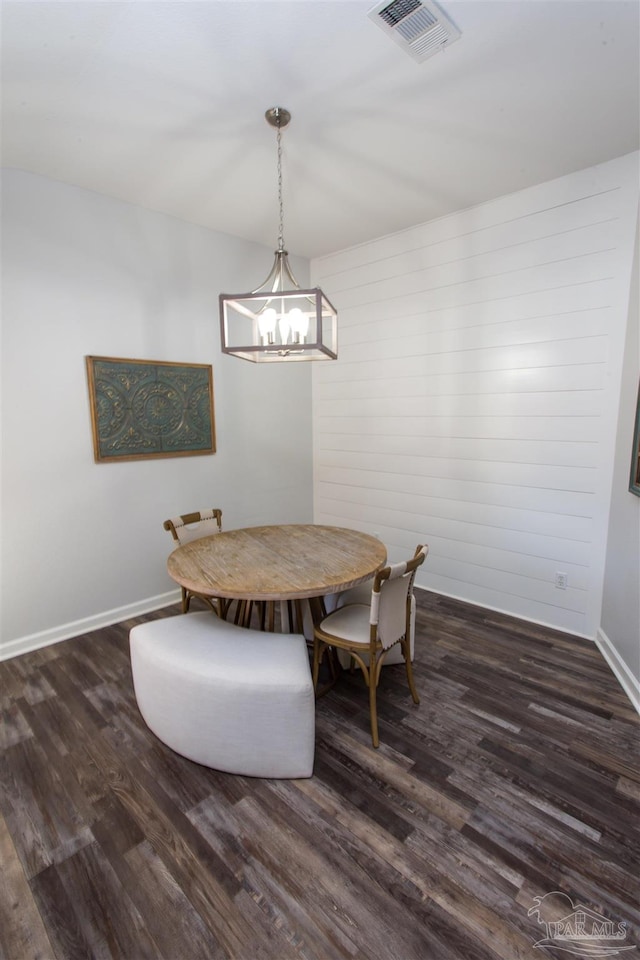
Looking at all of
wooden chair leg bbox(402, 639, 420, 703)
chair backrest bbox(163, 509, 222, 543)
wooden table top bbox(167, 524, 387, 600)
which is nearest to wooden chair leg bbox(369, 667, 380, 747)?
wooden chair leg bbox(402, 639, 420, 703)

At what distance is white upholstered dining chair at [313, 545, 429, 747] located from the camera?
1.94 meters

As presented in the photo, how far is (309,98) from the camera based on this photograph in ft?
6.75

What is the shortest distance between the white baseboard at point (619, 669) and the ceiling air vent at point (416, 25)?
318 centimetres

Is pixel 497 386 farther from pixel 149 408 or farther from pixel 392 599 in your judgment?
pixel 149 408

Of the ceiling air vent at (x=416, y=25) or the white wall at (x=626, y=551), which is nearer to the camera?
the ceiling air vent at (x=416, y=25)

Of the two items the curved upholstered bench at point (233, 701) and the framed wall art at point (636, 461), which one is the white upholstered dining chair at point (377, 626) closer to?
the curved upholstered bench at point (233, 701)

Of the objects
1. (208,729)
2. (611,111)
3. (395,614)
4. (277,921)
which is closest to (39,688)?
(208,729)

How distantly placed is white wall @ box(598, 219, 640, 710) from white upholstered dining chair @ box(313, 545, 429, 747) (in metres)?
1.25

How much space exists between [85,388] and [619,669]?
154 inches

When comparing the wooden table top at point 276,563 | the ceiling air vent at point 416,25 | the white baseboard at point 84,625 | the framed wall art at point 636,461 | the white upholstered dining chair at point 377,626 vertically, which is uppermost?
the ceiling air vent at point 416,25

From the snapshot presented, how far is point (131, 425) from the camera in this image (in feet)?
10.5

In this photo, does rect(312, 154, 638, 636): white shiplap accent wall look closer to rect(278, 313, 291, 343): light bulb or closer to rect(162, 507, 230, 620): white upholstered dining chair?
rect(162, 507, 230, 620): white upholstered dining chair

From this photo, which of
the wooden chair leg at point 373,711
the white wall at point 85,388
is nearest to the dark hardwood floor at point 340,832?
the wooden chair leg at point 373,711

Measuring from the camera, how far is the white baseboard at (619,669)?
7.44 ft
